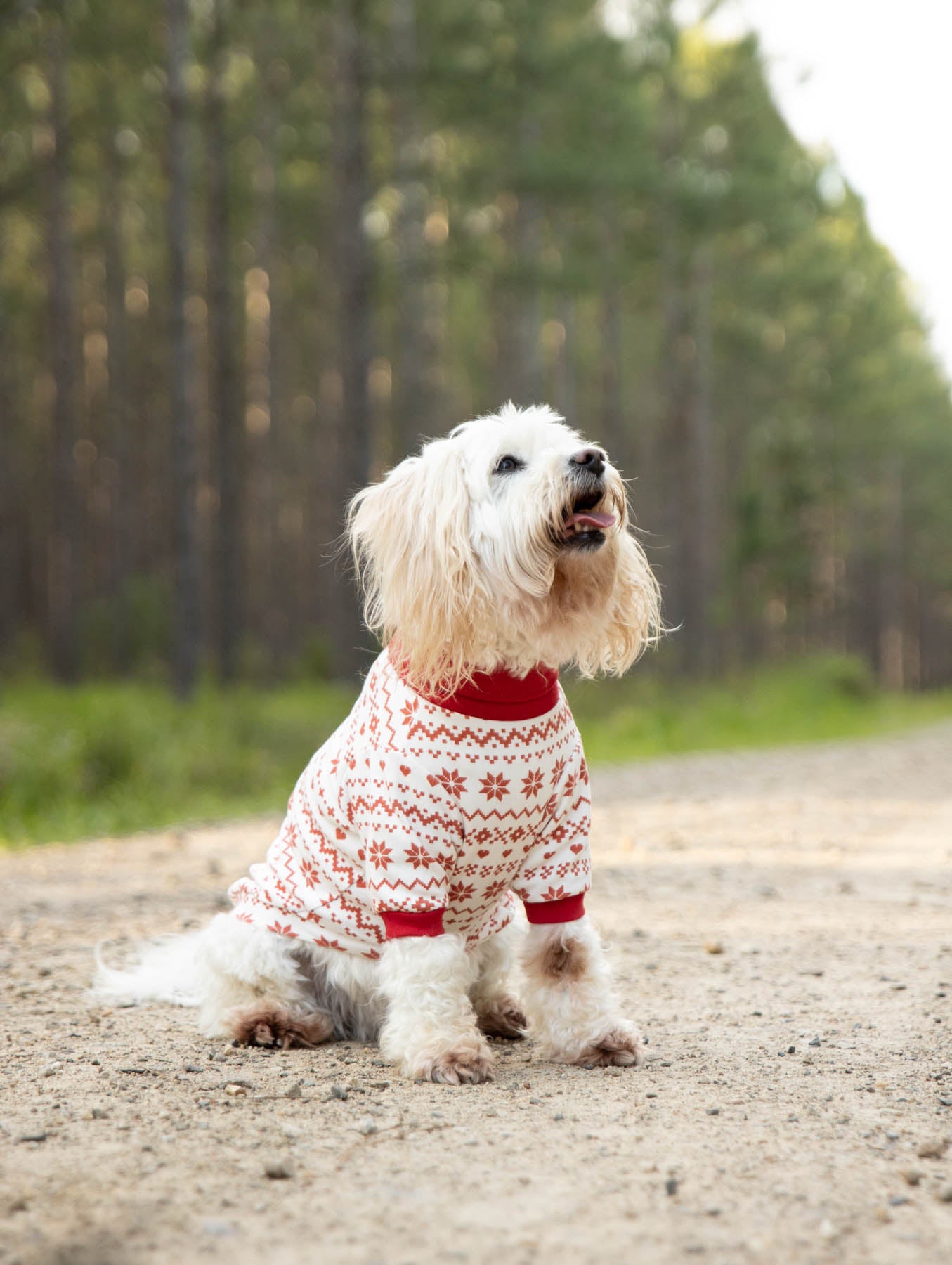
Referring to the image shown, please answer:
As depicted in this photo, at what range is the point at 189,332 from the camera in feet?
55.1

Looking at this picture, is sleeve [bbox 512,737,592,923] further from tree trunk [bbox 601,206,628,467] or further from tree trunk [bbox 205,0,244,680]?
tree trunk [bbox 601,206,628,467]

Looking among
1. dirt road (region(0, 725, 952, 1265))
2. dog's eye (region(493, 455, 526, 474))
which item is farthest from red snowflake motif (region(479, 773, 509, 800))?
dog's eye (region(493, 455, 526, 474))

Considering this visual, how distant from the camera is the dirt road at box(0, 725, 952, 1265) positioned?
2.53 metres

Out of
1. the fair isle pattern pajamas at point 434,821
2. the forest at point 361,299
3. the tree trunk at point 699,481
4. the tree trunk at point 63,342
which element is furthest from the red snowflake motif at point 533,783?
the tree trunk at point 699,481

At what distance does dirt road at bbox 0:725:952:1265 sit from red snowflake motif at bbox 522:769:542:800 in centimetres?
84

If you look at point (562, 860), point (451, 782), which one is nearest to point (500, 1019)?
point (562, 860)

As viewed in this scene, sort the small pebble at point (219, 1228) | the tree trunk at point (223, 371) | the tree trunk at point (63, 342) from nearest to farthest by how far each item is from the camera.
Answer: the small pebble at point (219, 1228) → the tree trunk at point (223, 371) → the tree trunk at point (63, 342)

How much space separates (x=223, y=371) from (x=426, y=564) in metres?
16.5

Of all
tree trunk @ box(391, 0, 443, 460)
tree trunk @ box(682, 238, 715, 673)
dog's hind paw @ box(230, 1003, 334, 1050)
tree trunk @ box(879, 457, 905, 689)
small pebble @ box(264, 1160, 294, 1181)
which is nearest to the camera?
small pebble @ box(264, 1160, 294, 1181)

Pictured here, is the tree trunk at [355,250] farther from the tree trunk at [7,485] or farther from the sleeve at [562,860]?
the sleeve at [562,860]

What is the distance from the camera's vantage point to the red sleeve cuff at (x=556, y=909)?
156 inches

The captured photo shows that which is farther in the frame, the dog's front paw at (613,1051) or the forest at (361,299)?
the forest at (361,299)

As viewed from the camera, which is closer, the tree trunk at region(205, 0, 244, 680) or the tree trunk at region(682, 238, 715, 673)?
the tree trunk at region(205, 0, 244, 680)

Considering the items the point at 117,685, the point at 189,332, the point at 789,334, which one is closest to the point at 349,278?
the point at 189,332
